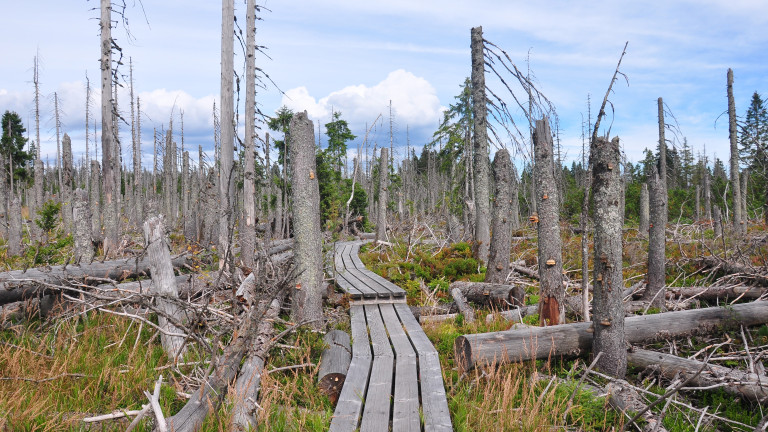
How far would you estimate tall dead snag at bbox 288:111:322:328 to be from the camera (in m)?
5.84

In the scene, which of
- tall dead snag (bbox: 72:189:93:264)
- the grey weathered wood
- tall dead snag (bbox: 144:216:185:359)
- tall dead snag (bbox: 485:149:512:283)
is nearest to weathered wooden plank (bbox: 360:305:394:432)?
the grey weathered wood

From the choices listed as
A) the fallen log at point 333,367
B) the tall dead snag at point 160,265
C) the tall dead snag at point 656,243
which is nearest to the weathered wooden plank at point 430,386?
the fallen log at point 333,367

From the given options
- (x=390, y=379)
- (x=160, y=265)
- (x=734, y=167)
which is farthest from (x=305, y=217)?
(x=734, y=167)

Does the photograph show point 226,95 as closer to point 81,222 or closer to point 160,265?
point 81,222

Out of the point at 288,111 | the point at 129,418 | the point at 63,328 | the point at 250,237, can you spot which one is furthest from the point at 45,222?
the point at 288,111

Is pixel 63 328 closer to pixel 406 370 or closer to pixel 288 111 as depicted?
pixel 406 370

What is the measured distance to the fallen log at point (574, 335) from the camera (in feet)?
16.4

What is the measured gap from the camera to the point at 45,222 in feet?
31.7

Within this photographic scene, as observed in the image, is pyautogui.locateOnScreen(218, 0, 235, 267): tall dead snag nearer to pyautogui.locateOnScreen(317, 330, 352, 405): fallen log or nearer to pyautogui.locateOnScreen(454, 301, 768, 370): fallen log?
pyautogui.locateOnScreen(317, 330, 352, 405): fallen log

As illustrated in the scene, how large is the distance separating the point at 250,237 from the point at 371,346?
250 inches

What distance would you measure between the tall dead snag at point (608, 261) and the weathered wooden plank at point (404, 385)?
2298mm

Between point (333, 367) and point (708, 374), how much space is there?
4362 mm

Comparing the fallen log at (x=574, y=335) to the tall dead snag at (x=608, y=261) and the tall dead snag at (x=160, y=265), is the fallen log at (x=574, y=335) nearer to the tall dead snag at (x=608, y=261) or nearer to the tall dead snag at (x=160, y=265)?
the tall dead snag at (x=608, y=261)

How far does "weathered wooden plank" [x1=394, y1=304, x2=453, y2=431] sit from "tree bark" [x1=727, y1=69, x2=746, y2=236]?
18.2 m
